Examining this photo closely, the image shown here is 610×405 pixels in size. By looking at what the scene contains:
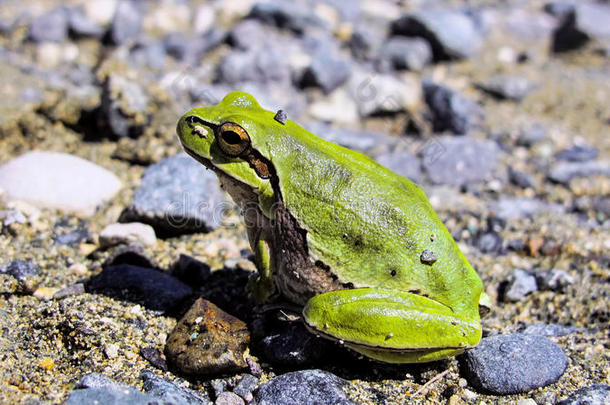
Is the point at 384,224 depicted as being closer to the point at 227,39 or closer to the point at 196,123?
the point at 196,123

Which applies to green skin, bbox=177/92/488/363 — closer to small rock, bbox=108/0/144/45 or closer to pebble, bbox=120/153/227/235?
pebble, bbox=120/153/227/235

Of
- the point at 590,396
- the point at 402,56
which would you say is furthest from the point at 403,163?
the point at 590,396

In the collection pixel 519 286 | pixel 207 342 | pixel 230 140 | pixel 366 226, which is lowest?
pixel 519 286

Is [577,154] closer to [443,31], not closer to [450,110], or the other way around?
[450,110]

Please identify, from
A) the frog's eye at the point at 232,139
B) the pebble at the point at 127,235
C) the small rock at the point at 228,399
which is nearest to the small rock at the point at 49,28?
the pebble at the point at 127,235

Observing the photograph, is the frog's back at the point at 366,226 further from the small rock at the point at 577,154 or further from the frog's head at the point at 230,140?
the small rock at the point at 577,154

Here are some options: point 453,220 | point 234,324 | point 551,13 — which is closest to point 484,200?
point 453,220
